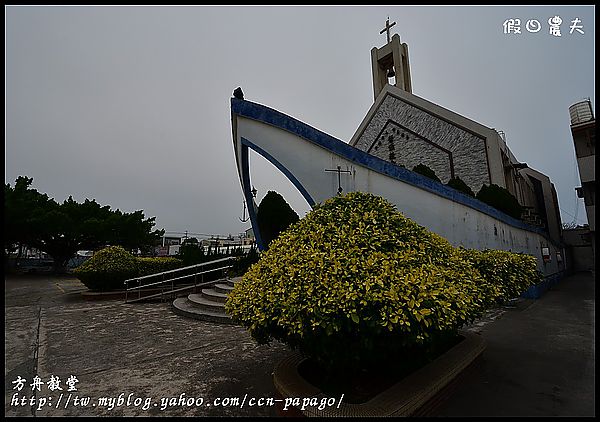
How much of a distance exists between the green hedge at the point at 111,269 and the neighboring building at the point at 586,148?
719 inches

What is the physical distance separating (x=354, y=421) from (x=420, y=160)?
13.4 metres

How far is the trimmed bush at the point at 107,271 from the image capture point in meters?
10.4

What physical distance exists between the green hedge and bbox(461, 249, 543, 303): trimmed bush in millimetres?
10257

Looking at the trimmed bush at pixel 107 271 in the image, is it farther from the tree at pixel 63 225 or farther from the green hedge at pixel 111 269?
the tree at pixel 63 225

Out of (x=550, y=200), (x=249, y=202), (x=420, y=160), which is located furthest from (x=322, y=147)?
(x=550, y=200)

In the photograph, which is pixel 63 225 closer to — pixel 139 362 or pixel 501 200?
pixel 139 362

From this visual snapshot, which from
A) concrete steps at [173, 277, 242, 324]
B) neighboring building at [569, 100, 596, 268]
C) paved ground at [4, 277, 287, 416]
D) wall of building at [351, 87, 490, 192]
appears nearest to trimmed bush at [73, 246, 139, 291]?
paved ground at [4, 277, 287, 416]

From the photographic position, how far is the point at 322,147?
7.24 metres

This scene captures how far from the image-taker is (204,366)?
3994mm

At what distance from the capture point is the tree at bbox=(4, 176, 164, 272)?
19250mm

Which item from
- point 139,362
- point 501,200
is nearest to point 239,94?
point 139,362

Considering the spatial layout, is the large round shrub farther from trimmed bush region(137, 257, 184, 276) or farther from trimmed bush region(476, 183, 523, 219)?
trimmed bush region(137, 257, 184, 276)

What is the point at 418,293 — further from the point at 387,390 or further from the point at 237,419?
the point at 237,419

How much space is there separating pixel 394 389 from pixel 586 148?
60.2ft
